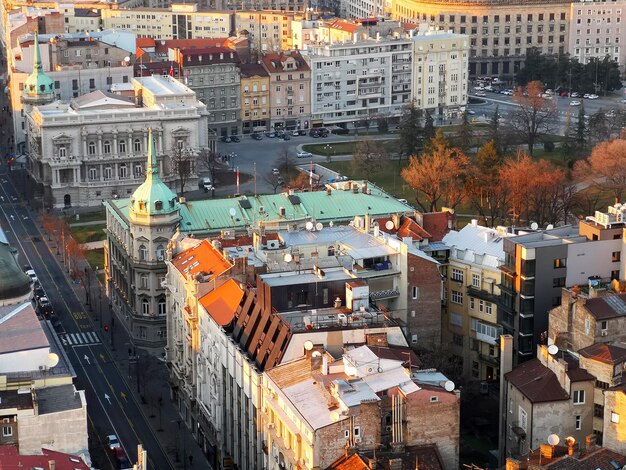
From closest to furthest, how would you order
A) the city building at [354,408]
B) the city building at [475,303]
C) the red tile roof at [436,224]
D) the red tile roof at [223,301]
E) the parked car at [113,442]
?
the city building at [354,408] → the red tile roof at [223,301] → the parked car at [113,442] → the city building at [475,303] → the red tile roof at [436,224]

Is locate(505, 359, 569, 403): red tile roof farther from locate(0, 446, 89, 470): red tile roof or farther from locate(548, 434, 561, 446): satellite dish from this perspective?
locate(0, 446, 89, 470): red tile roof

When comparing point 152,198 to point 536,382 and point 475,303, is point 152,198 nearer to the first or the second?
point 475,303

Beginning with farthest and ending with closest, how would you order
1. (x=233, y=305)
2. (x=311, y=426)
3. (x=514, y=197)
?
(x=514, y=197), (x=233, y=305), (x=311, y=426)

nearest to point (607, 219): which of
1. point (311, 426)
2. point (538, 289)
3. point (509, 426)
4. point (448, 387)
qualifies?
point (538, 289)

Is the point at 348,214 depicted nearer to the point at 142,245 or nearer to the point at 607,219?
the point at 142,245

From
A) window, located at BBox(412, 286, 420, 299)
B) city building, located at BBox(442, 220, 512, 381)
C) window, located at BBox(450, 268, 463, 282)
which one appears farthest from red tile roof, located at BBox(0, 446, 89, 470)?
window, located at BBox(450, 268, 463, 282)

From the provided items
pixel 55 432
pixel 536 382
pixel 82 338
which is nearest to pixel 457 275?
pixel 536 382

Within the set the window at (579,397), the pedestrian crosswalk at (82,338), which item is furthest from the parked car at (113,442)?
the window at (579,397)

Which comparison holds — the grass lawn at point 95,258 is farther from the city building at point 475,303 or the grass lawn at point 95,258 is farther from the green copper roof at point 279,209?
the city building at point 475,303
